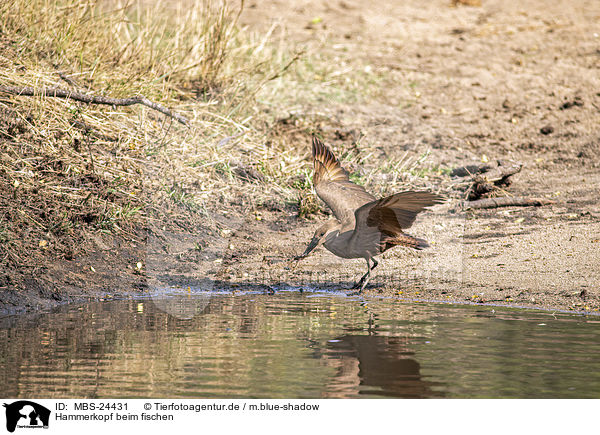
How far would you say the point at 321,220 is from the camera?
26.3ft

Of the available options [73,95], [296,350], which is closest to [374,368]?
[296,350]

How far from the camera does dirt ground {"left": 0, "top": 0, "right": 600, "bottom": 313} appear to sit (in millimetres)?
6609

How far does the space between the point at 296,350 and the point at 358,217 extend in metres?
1.37

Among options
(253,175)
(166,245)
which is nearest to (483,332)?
(166,245)

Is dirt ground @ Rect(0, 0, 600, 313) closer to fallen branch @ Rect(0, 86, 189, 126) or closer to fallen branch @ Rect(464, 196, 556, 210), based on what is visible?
fallen branch @ Rect(464, 196, 556, 210)

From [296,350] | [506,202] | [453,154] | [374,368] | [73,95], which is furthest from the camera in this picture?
[453,154]

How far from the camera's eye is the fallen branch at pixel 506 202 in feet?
26.2

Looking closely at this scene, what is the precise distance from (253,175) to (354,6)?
6.83m

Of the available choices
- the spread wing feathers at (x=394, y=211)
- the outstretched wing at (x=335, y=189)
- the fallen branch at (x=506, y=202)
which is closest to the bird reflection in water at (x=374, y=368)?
the spread wing feathers at (x=394, y=211)

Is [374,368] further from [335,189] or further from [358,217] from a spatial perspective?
[335,189]

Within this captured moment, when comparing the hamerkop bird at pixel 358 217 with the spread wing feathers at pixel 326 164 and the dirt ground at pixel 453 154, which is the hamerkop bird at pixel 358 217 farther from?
the dirt ground at pixel 453 154

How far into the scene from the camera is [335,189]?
6473 millimetres
